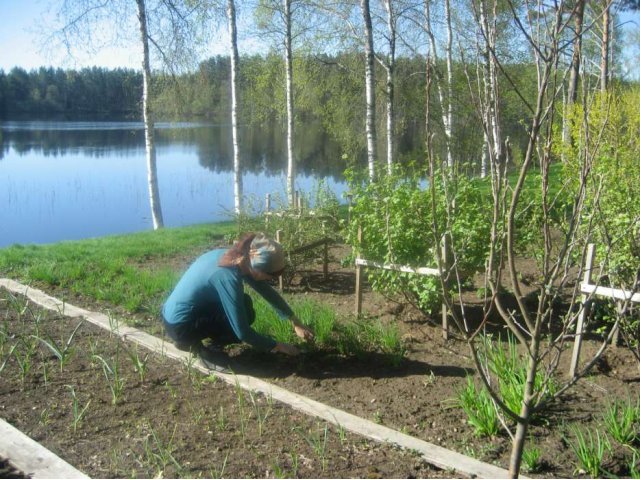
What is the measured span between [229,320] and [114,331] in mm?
1194

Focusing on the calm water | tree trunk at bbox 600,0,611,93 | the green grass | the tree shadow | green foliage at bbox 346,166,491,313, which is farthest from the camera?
the calm water

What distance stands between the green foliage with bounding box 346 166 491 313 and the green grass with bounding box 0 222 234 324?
205cm

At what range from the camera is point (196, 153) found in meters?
32.7

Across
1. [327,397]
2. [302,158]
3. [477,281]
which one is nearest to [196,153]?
[302,158]

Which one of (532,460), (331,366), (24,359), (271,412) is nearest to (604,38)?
(331,366)

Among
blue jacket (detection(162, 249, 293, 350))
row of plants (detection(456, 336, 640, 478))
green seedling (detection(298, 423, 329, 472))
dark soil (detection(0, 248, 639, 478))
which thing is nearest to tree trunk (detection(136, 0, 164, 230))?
dark soil (detection(0, 248, 639, 478))

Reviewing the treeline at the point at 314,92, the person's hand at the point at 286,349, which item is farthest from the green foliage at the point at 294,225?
the treeline at the point at 314,92

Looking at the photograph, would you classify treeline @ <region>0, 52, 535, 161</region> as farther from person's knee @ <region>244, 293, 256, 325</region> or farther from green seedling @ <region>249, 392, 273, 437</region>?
green seedling @ <region>249, 392, 273, 437</region>

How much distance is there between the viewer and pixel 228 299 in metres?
4.08

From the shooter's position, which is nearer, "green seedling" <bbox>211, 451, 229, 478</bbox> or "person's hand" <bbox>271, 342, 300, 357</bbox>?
"green seedling" <bbox>211, 451, 229, 478</bbox>

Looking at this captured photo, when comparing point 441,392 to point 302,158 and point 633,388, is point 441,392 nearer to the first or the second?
point 633,388

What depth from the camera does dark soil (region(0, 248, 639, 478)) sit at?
118 inches

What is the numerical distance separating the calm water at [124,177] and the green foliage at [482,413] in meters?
5.90

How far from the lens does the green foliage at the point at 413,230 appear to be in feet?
17.1
